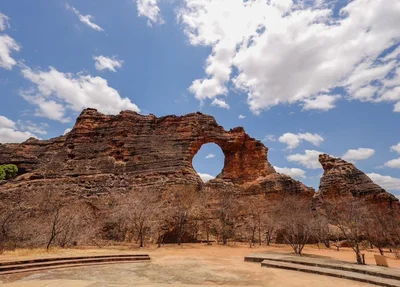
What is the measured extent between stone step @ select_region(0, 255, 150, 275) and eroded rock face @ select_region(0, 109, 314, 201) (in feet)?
56.5

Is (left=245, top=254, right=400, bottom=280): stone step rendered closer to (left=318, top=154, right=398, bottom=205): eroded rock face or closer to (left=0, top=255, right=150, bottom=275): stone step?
(left=0, top=255, right=150, bottom=275): stone step

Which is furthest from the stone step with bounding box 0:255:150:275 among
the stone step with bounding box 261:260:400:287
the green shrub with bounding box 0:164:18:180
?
the green shrub with bounding box 0:164:18:180

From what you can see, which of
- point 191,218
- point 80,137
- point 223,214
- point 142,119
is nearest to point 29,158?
point 80,137

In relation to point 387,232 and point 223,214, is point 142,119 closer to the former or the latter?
point 223,214

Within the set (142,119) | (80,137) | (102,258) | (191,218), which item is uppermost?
(142,119)

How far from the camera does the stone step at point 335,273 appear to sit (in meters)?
8.69

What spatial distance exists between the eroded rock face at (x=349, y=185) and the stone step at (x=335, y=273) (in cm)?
3040

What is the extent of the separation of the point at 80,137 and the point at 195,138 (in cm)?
1760

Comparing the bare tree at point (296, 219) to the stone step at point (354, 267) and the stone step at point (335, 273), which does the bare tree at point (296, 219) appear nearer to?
the stone step at point (354, 267)

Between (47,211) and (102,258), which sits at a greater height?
(47,211)

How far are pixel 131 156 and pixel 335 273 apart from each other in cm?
3094

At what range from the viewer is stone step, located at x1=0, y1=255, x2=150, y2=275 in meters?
10.4

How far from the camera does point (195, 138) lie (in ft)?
124

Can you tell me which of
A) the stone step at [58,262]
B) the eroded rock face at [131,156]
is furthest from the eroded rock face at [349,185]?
the stone step at [58,262]
